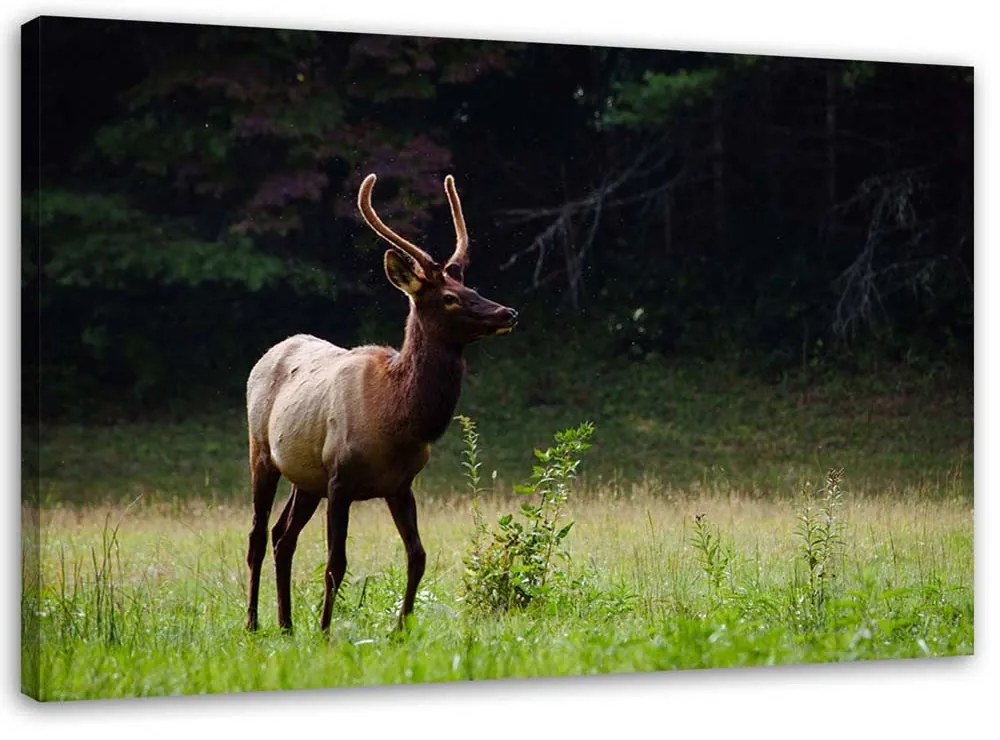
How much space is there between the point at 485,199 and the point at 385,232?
69cm

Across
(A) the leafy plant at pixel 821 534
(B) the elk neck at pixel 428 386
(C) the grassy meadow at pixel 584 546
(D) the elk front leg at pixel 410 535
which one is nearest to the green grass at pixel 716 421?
(C) the grassy meadow at pixel 584 546

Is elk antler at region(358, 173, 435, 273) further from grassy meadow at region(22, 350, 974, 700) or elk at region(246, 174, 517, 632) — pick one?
grassy meadow at region(22, 350, 974, 700)

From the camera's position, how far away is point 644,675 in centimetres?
752

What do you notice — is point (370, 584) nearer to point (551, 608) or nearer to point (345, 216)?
point (551, 608)

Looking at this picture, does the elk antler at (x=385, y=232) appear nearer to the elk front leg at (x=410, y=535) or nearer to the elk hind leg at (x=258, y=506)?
the elk front leg at (x=410, y=535)

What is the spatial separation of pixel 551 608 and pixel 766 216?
204cm

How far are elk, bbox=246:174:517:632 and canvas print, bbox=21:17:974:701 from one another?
1 cm

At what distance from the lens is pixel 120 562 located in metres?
6.93

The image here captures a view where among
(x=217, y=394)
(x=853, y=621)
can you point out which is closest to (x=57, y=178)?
(x=217, y=394)

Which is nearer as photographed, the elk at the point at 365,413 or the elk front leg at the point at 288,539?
the elk at the point at 365,413

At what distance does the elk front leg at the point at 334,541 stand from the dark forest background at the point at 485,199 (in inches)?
29.4

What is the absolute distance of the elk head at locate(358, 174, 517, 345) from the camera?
23.0 feet

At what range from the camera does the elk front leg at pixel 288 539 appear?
24.1 ft

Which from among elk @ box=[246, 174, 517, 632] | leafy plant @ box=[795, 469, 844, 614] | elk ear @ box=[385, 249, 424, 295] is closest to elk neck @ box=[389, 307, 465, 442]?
elk @ box=[246, 174, 517, 632]
